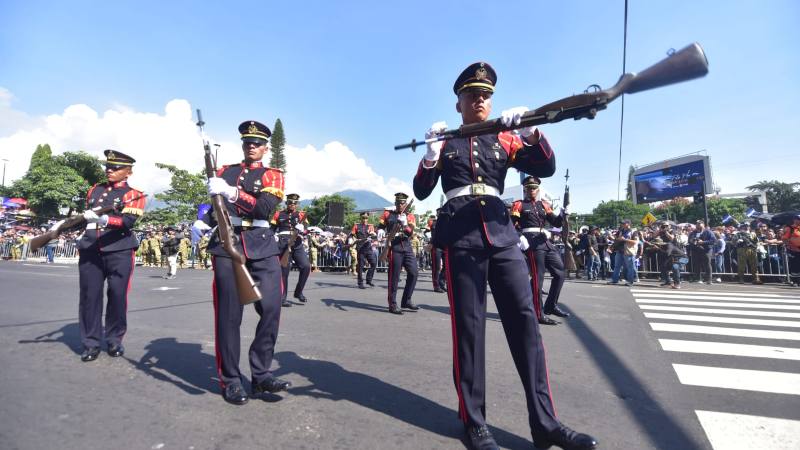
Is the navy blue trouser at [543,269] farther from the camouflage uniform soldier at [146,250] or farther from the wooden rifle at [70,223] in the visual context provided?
the camouflage uniform soldier at [146,250]

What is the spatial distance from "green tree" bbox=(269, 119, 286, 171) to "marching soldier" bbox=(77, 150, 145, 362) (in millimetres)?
64759

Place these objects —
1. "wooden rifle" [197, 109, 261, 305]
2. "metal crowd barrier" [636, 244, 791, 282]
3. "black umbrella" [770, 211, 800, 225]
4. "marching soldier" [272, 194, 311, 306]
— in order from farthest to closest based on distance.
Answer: "metal crowd barrier" [636, 244, 791, 282] → "black umbrella" [770, 211, 800, 225] → "marching soldier" [272, 194, 311, 306] → "wooden rifle" [197, 109, 261, 305]

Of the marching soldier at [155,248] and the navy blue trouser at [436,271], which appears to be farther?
the marching soldier at [155,248]

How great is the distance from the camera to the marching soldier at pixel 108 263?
4316mm

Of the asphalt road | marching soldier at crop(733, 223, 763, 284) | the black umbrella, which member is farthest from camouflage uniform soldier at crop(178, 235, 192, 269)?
the black umbrella

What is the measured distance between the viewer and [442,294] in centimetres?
988

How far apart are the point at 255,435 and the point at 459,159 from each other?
7.27 ft

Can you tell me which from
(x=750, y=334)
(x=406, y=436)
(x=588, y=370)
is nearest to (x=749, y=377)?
(x=588, y=370)

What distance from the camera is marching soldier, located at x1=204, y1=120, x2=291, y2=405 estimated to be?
3217mm

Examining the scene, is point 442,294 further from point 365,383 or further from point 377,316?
point 365,383

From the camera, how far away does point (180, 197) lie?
3562 cm

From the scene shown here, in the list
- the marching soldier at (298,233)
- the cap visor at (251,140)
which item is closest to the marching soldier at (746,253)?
the marching soldier at (298,233)

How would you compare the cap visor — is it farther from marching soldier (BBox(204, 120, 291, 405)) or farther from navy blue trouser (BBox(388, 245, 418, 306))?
navy blue trouser (BBox(388, 245, 418, 306))

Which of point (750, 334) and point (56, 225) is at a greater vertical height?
point (56, 225)
